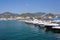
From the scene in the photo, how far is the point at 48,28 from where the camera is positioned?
4494cm

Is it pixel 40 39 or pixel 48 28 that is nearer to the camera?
pixel 40 39

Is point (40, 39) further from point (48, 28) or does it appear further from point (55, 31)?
point (48, 28)

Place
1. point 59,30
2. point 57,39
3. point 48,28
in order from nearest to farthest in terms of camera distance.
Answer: point 57,39 → point 59,30 → point 48,28

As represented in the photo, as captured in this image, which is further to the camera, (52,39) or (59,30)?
(59,30)

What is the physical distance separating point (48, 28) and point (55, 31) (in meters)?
7.17

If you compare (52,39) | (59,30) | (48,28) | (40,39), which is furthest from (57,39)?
(48,28)

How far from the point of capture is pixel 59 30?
37.0m

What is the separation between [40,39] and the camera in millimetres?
31766

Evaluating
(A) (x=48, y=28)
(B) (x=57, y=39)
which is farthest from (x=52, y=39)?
(A) (x=48, y=28)

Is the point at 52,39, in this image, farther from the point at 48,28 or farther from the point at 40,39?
the point at 48,28

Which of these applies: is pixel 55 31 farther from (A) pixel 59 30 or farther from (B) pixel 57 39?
(B) pixel 57 39

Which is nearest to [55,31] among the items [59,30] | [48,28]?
[59,30]

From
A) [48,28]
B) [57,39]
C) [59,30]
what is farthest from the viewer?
[48,28]

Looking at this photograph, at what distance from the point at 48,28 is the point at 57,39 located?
15.0 metres
